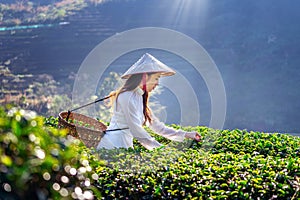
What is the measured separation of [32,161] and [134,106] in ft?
6.81

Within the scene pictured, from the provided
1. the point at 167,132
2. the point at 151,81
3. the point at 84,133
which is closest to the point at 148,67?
the point at 151,81

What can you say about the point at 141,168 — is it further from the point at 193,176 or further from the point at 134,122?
the point at 134,122

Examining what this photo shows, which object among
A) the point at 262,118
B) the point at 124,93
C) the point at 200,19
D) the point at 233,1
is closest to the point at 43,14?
the point at 200,19

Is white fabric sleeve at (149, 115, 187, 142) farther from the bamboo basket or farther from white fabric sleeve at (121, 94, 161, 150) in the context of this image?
the bamboo basket

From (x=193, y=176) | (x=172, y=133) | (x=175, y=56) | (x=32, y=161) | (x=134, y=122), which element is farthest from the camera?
(x=175, y=56)

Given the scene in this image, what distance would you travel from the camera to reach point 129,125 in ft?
12.9

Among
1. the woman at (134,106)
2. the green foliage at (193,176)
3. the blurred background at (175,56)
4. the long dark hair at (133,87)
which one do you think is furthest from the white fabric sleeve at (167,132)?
Answer: the blurred background at (175,56)

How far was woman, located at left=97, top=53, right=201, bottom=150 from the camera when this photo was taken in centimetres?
391

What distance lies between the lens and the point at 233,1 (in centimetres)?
1480

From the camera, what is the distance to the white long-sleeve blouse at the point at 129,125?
3894mm

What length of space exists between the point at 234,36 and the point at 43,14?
19.6 ft

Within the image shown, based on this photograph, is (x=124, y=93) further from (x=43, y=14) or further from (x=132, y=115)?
(x=43, y=14)

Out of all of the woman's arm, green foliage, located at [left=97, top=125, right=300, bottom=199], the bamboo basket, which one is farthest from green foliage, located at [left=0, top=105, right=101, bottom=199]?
the woman's arm

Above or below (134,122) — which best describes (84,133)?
below
